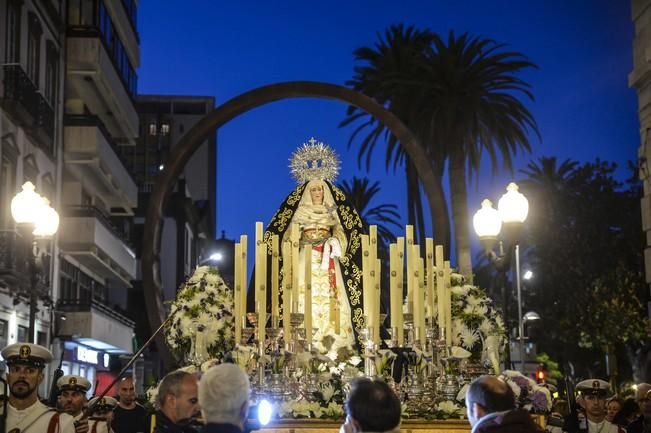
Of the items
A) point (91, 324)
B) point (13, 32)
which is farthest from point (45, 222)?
point (91, 324)

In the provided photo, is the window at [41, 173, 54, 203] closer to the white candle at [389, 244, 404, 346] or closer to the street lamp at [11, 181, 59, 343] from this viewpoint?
the street lamp at [11, 181, 59, 343]

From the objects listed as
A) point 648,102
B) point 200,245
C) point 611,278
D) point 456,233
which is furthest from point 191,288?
point 200,245

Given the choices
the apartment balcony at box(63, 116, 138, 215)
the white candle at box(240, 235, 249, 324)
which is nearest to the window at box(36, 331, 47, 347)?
the apartment balcony at box(63, 116, 138, 215)

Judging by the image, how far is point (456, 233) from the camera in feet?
86.2

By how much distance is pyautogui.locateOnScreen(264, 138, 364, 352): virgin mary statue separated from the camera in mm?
10711

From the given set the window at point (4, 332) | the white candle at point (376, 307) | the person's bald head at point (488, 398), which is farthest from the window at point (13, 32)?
the person's bald head at point (488, 398)

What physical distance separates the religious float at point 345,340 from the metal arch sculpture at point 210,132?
73.1 inches

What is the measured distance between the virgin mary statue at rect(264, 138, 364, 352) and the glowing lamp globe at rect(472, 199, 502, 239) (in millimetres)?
3551

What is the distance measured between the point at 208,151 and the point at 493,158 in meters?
45.0

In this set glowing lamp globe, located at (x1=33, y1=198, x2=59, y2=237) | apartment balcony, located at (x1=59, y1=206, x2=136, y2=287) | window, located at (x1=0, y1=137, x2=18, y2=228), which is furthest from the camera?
apartment balcony, located at (x1=59, y1=206, x2=136, y2=287)

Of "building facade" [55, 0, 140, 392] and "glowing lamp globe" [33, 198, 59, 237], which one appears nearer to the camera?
"glowing lamp globe" [33, 198, 59, 237]

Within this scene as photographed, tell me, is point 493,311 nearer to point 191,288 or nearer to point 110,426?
point 191,288

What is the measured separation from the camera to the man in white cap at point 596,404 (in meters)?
8.96

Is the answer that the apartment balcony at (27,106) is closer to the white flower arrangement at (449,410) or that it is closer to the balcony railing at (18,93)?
the balcony railing at (18,93)
